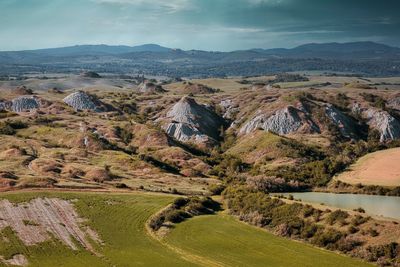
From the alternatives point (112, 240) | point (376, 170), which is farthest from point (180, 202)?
point (376, 170)

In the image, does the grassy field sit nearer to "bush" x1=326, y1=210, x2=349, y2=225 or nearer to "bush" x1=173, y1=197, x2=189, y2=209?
"bush" x1=326, y1=210, x2=349, y2=225

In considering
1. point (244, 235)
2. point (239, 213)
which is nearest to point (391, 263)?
point (244, 235)

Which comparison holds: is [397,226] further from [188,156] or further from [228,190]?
[188,156]

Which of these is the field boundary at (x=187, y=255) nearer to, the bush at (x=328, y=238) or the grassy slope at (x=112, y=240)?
the grassy slope at (x=112, y=240)

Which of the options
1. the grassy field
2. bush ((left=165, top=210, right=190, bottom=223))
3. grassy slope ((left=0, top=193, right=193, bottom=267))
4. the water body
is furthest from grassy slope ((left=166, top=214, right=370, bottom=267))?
the grassy field

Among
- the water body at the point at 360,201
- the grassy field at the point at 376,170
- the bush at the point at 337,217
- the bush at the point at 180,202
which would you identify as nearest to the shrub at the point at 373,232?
the bush at the point at 337,217

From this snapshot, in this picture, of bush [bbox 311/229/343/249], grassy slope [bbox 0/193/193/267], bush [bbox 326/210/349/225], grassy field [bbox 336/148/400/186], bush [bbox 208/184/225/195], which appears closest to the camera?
grassy slope [bbox 0/193/193/267]
